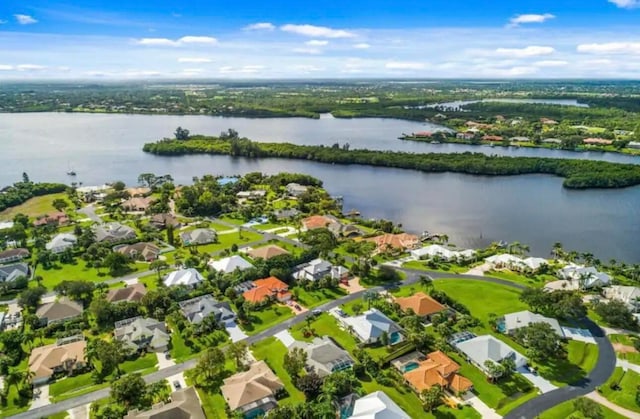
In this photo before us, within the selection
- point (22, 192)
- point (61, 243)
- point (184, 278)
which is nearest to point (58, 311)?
point (184, 278)

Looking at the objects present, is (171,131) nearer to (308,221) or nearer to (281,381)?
(308,221)

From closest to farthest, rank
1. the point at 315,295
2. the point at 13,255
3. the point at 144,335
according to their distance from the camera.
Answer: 1. the point at 144,335
2. the point at 315,295
3. the point at 13,255

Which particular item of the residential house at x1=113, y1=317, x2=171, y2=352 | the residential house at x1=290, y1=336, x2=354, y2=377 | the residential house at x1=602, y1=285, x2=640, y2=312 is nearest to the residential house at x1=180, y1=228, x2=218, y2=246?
the residential house at x1=113, y1=317, x2=171, y2=352

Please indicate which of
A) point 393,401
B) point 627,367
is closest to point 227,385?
point 393,401

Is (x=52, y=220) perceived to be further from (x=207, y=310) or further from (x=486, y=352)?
(x=486, y=352)

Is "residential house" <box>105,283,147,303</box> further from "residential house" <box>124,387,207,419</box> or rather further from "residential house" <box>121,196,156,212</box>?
"residential house" <box>121,196,156,212</box>

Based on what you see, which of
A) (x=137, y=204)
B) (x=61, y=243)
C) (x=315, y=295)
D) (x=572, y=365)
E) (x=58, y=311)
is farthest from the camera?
(x=137, y=204)
